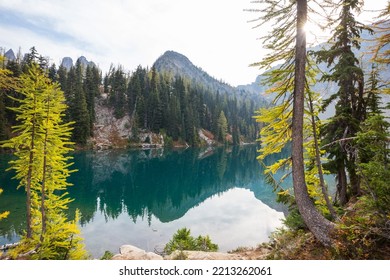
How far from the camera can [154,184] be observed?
36.1 m

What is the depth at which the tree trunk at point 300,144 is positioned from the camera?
6102 mm

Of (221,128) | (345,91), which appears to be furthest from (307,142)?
(221,128)

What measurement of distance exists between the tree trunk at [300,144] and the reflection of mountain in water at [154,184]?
18.5 meters

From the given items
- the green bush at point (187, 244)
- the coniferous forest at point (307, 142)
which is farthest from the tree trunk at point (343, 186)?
the green bush at point (187, 244)

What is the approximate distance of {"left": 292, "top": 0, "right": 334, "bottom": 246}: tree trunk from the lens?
6102 mm

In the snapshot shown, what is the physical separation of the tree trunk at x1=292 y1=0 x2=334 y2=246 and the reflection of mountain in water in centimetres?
1850

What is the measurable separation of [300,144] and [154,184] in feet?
104

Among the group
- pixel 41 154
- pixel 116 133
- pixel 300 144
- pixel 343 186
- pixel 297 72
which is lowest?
pixel 343 186

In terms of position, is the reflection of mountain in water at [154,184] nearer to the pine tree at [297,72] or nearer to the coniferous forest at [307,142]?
the coniferous forest at [307,142]

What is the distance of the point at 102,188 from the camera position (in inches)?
1257

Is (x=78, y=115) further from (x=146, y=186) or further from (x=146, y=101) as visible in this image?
(x=146, y=186)

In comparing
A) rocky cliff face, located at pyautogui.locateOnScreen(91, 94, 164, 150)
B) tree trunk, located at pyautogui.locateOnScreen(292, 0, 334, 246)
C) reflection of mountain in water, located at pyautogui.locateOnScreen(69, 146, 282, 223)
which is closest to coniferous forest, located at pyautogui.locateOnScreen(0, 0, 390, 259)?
tree trunk, located at pyautogui.locateOnScreen(292, 0, 334, 246)
